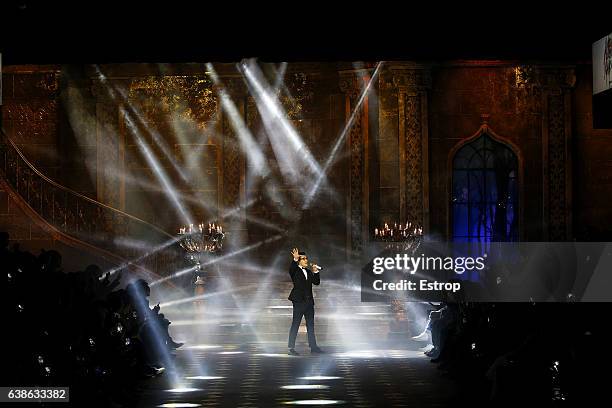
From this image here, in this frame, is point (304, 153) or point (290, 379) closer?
point (290, 379)

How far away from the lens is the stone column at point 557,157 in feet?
79.4

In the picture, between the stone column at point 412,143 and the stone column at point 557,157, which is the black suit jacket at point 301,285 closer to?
the stone column at point 412,143

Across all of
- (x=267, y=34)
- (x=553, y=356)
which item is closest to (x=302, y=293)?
(x=267, y=34)

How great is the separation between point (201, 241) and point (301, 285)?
7.62m

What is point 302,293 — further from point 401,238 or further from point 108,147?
point 108,147

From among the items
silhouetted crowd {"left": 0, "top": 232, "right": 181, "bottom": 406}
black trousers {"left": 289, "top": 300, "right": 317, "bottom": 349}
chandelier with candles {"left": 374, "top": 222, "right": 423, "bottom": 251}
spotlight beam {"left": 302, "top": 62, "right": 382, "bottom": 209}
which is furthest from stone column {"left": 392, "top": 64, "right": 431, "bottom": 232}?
silhouetted crowd {"left": 0, "top": 232, "right": 181, "bottom": 406}

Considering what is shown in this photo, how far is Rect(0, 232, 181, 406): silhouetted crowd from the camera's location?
29.5 ft

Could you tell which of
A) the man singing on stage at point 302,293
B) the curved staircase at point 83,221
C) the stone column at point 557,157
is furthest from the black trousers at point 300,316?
the stone column at point 557,157

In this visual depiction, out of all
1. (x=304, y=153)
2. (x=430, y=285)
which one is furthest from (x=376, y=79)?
(x=430, y=285)

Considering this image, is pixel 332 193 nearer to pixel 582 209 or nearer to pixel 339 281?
pixel 339 281

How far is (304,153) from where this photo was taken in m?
24.5

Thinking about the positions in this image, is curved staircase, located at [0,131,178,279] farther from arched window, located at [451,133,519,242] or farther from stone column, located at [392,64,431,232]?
arched window, located at [451,133,519,242]

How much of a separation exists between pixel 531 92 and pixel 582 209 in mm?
2604

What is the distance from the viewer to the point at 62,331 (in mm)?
9469
